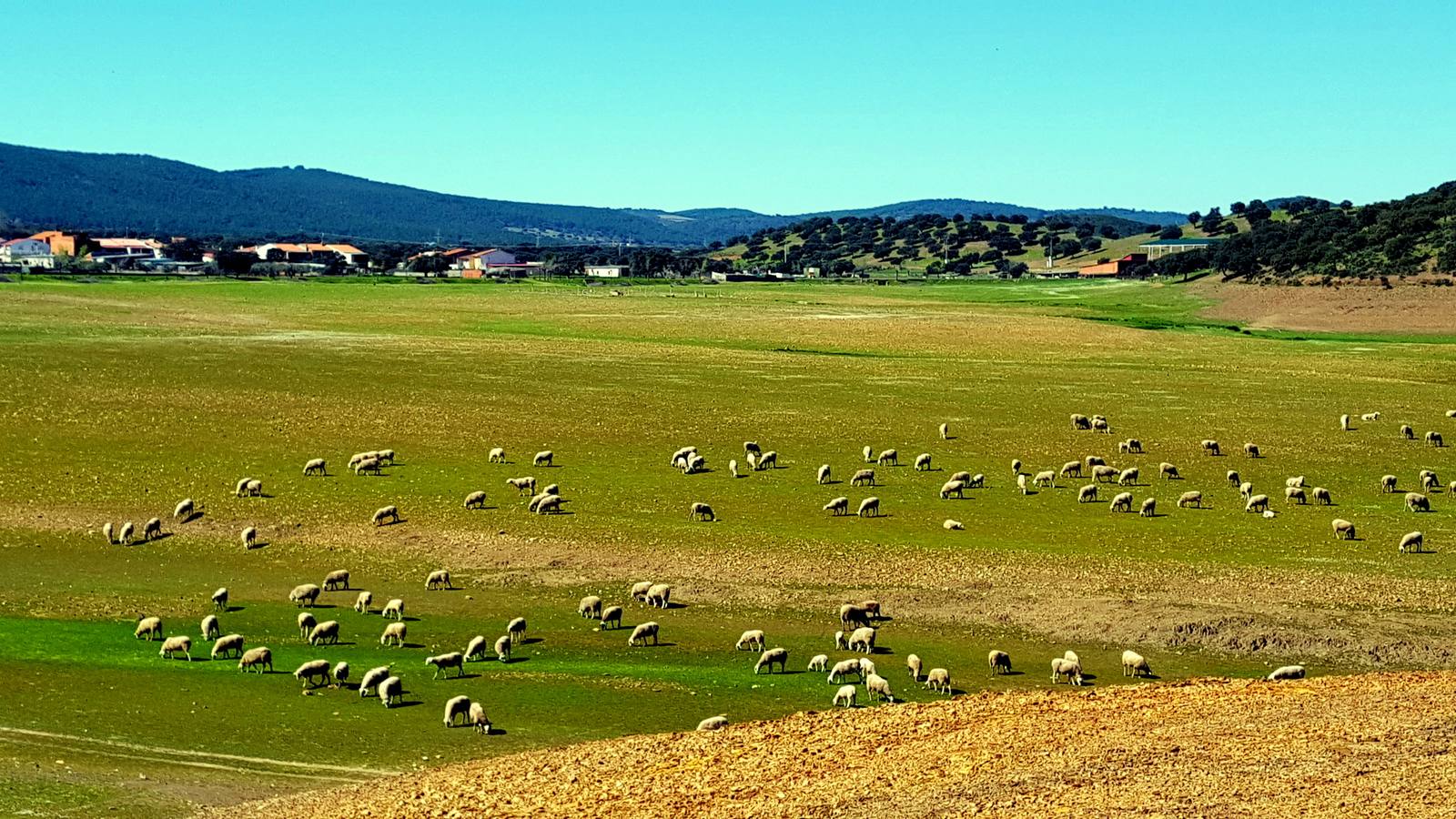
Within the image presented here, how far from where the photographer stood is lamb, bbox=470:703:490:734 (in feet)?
72.5

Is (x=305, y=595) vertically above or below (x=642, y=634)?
above

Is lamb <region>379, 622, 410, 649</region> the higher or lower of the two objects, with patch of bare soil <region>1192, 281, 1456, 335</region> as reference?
lower

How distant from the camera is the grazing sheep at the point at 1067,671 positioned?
977 inches

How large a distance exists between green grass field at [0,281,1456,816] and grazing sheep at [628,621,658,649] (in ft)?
0.93

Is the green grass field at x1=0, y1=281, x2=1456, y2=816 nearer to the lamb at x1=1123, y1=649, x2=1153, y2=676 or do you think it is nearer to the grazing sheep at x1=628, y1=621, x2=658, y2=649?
the grazing sheep at x1=628, y1=621, x2=658, y2=649

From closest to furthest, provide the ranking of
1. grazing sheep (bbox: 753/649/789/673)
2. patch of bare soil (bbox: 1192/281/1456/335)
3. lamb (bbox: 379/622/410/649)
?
grazing sheep (bbox: 753/649/789/673) < lamb (bbox: 379/622/410/649) < patch of bare soil (bbox: 1192/281/1456/335)

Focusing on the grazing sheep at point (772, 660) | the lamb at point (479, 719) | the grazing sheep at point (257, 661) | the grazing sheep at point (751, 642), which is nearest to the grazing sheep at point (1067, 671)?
the grazing sheep at point (772, 660)

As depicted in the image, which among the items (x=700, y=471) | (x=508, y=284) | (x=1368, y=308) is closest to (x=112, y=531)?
(x=700, y=471)

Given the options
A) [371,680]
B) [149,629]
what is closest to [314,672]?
[371,680]

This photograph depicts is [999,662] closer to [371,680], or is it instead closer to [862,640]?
[862,640]

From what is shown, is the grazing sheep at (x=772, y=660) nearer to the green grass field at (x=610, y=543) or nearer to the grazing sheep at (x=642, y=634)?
the green grass field at (x=610, y=543)

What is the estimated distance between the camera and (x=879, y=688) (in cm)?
2369

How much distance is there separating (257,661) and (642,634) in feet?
20.3

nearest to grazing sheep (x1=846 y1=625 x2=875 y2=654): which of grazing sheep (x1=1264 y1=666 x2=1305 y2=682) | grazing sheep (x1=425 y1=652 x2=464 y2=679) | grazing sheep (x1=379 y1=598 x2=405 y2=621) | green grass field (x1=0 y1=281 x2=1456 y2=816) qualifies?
green grass field (x1=0 y1=281 x2=1456 y2=816)
